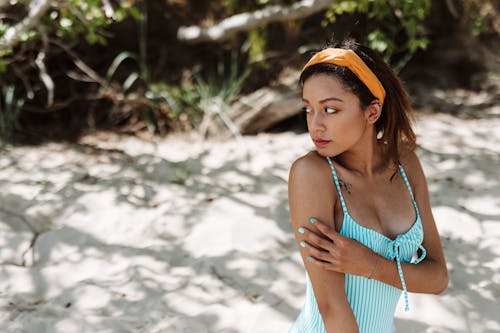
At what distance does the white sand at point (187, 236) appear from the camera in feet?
9.32

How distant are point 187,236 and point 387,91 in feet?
6.56

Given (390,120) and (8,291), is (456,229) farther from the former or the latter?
(8,291)

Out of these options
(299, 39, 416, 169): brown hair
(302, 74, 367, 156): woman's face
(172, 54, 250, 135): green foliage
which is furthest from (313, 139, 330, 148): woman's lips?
(172, 54, 250, 135): green foliage

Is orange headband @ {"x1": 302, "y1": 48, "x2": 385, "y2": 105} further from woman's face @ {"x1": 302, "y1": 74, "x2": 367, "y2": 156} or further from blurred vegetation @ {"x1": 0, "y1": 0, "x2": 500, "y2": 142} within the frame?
blurred vegetation @ {"x1": 0, "y1": 0, "x2": 500, "y2": 142}

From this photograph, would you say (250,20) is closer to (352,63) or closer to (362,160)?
(362,160)

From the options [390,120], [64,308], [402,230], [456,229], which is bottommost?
[64,308]

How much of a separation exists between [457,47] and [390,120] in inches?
172

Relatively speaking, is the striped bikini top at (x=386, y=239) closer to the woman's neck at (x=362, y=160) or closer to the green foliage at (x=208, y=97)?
the woman's neck at (x=362, y=160)

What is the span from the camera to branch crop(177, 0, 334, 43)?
15.6 feet

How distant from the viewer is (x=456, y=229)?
138 inches

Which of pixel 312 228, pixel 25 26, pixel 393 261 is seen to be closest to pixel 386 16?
pixel 25 26

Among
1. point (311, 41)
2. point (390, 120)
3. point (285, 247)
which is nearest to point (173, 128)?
point (311, 41)

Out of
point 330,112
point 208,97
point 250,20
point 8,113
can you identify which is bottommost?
point 8,113

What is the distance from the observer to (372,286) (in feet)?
5.90
